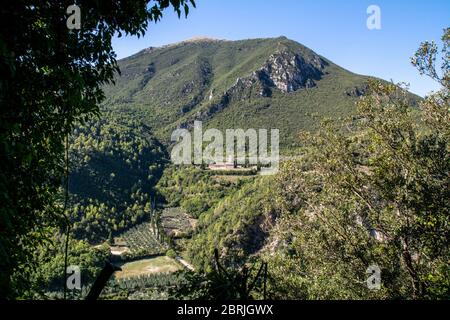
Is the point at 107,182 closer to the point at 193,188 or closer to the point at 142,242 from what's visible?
the point at 193,188

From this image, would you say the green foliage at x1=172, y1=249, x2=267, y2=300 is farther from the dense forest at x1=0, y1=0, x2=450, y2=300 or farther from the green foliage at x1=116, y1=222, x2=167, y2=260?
the green foliage at x1=116, y1=222, x2=167, y2=260

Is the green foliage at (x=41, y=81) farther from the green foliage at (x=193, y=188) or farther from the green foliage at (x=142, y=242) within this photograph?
the green foliage at (x=193, y=188)

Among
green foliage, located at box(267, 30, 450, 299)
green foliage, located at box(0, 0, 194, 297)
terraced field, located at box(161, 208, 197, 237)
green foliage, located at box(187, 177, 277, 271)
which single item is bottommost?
terraced field, located at box(161, 208, 197, 237)

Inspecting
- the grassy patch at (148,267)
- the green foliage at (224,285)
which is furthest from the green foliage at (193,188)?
the green foliage at (224,285)

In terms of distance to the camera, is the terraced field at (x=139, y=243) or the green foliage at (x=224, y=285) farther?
the terraced field at (x=139, y=243)

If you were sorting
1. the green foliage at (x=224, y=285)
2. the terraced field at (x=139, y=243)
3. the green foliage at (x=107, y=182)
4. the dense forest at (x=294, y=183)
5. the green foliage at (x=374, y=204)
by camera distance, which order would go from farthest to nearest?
1. the green foliage at (x=107, y=182)
2. the terraced field at (x=139, y=243)
3. the green foliage at (x=374, y=204)
4. the dense forest at (x=294, y=183)
5. the green foliage at (x=224, y=285)

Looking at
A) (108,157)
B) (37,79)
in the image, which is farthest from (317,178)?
(108,157)

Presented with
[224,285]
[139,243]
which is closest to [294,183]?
[224,285]

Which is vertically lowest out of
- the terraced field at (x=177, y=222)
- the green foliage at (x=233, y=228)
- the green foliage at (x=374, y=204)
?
the terraced field at (x=177, y=222)

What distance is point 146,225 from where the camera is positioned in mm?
151625

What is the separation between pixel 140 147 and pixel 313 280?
18820cm

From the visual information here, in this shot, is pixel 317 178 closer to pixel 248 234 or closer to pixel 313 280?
pixel 313 280

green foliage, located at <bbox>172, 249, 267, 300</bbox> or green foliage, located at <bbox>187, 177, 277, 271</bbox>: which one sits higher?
green foliage, located at <bbox>172, 249, 267, 300</bbox>

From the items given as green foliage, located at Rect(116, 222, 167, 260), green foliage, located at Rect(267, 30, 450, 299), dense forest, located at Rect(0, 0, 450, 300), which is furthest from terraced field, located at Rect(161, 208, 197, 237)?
green foliage, located at Rect(267, 30, 450, 299)
